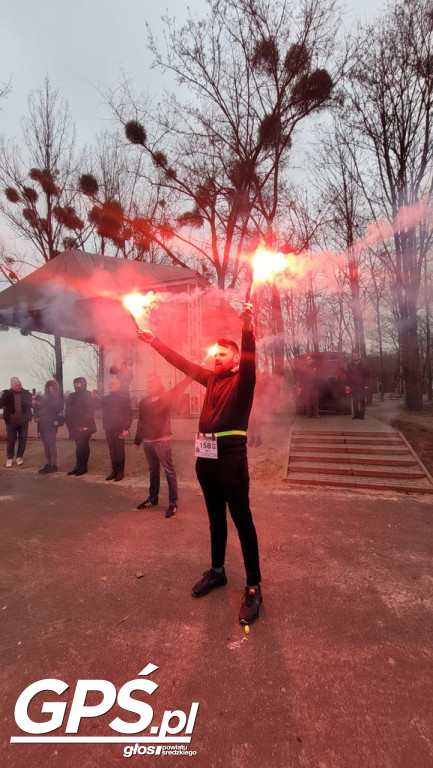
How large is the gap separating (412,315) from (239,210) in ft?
26.7

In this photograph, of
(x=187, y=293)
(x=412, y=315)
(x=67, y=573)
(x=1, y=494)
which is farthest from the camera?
(x=412, y=315)

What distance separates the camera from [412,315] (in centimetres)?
1390

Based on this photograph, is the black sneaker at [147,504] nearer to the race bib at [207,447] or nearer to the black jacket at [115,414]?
the black jacket at [115,414]

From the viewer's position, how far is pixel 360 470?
21.7 feet

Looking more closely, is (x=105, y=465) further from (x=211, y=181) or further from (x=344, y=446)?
(x=211, y=181)

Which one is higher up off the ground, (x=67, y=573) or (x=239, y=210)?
(x=239, y=210)

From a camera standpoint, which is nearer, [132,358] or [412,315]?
[412,315]

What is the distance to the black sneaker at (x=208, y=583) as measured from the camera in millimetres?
2982

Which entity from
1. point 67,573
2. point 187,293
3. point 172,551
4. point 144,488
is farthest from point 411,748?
point 187,293

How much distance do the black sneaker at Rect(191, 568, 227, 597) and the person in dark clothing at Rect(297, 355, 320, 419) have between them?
9118 millimetres

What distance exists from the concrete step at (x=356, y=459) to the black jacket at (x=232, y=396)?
15.8ft

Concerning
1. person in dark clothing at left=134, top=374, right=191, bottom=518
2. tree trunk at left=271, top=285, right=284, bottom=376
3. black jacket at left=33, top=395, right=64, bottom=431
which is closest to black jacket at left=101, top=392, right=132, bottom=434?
person in dark clothing at left=134, top=374, right=191, bottom=518

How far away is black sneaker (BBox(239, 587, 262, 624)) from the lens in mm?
2600

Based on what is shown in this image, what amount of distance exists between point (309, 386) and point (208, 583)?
9940 mm
